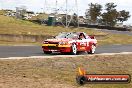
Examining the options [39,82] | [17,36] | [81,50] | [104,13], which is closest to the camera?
[39,82]

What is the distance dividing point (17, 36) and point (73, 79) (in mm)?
29169

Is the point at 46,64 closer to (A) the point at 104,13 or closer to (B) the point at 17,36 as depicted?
(B) the point at 17,36

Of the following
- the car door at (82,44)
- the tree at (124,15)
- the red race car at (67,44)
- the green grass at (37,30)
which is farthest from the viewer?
the tree at (124,15)

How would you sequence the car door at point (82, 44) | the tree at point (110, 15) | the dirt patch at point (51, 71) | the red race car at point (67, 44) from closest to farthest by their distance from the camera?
the dirt patch at point (51, 71) < the red race car at point (67, 44) < the car door at point (82, 44) < the tree at point (110, 15)

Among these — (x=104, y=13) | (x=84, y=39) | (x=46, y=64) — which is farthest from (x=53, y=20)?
(x=46, y=64)

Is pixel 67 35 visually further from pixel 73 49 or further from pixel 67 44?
pixel 67 44

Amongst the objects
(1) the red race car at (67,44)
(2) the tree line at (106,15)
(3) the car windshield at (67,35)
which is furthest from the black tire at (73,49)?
(2) the tree line at (106,15)

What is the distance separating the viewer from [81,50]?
2653 centimetres

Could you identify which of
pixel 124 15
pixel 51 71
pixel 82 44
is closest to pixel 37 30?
pixel 82 44

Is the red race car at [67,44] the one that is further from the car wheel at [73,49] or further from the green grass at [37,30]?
the green grass at [37,30]

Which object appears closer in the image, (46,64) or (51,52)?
(46,64)

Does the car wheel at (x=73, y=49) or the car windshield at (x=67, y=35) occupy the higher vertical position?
the car windshield at (x=67, y=35)

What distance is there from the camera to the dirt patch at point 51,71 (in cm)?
1323

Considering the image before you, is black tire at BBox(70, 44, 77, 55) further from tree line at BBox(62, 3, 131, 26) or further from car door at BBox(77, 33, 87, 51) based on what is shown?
tree line at BBox(62, 3, 131, 26)
